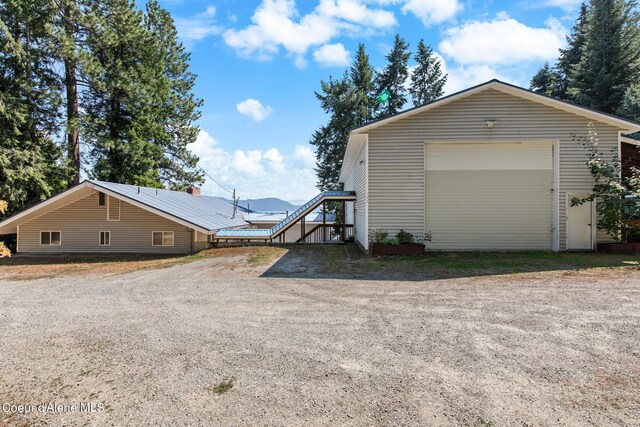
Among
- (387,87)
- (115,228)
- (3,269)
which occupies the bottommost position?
(3,269)

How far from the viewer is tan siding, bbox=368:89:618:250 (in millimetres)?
11961

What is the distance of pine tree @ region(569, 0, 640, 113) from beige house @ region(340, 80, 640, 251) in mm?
19186

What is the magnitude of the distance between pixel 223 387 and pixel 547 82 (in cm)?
4287

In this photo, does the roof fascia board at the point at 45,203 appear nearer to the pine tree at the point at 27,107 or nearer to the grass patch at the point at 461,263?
the pine tree at the point at 27,107

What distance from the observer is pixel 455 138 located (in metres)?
12.2

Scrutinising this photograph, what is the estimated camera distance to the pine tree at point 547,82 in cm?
3262

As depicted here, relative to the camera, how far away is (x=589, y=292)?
Result: 6648 mm

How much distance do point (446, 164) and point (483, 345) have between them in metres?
9.25

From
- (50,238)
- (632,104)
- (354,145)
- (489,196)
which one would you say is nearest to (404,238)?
(489,196)

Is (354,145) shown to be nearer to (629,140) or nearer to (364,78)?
(629,140)

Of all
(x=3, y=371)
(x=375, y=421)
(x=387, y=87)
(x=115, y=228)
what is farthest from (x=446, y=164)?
(x=387, y=87)

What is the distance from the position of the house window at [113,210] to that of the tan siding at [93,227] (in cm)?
16

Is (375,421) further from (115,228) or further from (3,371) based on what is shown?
(115,228)

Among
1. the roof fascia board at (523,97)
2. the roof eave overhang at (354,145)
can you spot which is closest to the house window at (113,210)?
the roof eave overhang at (354,145)
